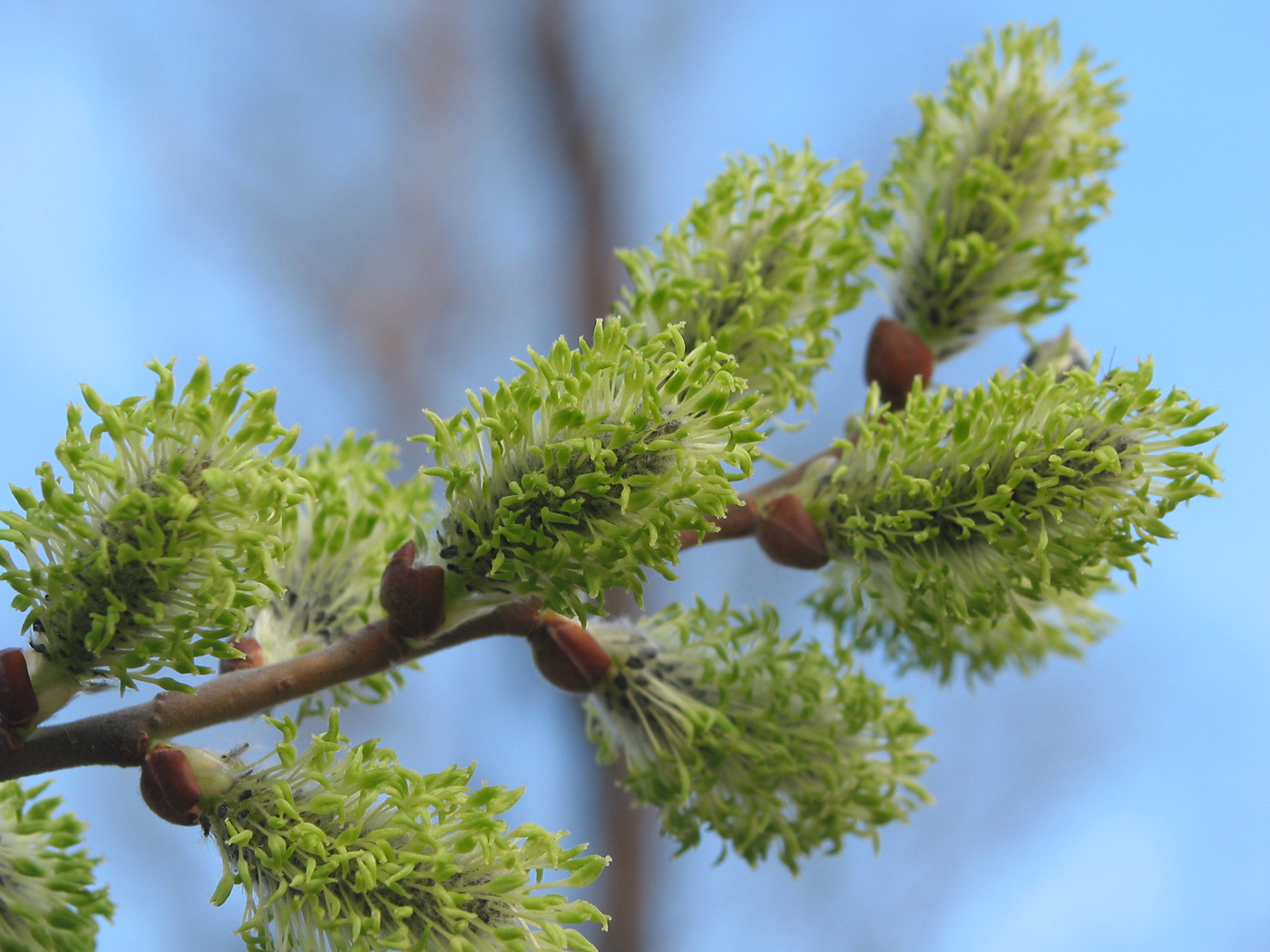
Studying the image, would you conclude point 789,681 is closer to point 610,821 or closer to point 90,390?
point 90,390

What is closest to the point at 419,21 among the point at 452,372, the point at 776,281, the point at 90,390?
the point at 452,372

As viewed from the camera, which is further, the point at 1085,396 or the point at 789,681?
the point at 789,681

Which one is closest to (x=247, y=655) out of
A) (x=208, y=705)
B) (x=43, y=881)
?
(x=208, y=705)

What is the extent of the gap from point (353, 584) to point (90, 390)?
0.35m

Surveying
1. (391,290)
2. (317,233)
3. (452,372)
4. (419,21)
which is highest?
(419,21)

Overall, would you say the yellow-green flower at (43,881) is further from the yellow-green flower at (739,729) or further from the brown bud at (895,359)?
the brown bud at (895,359)

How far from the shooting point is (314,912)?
0.74 m

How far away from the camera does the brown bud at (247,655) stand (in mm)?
917

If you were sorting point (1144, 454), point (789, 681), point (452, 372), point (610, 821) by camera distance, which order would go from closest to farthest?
1. point (1144, 454)
2. point (789, 681)
3. point (610, 821)
4. point (452, 372)

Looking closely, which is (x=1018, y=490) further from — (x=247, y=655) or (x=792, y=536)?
(x=247, y=655)

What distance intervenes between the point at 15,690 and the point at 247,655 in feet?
0.61

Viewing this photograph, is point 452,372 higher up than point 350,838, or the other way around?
point 452,372

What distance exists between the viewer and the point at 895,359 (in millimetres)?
1161

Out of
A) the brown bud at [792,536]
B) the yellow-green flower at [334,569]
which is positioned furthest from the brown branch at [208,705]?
the brown bud at [792,536]
